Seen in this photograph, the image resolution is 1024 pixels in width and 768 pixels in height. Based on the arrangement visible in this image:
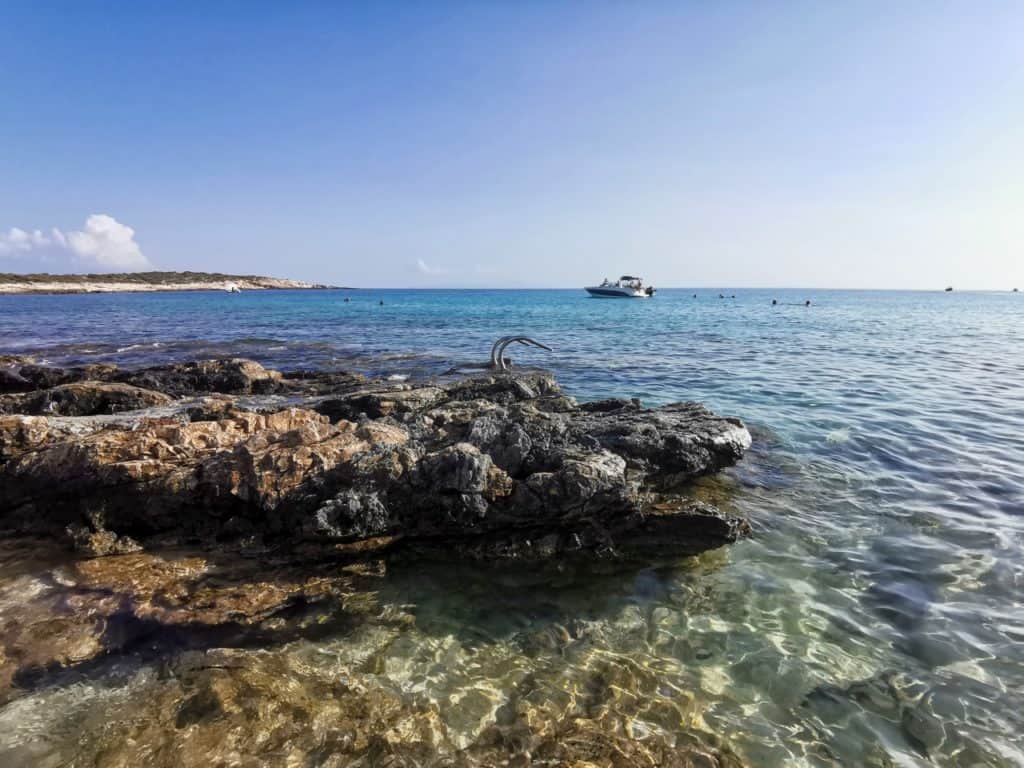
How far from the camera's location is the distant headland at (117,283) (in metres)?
112

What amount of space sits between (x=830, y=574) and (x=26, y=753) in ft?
25.9

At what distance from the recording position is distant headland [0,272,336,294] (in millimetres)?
111875

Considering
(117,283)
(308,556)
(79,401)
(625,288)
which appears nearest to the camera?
(308,556)

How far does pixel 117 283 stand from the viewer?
136 meters

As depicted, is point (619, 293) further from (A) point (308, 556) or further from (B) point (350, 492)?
(A) point (308, 556)

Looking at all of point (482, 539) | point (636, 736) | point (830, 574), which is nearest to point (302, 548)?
point (482, 539)

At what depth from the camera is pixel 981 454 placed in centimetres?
1033

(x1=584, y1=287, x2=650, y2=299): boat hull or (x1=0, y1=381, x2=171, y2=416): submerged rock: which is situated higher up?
(x1=584, y1=287, x2=650, y2=299): boat hull

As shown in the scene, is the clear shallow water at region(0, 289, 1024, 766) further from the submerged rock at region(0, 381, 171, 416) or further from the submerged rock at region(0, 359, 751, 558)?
the submerged rock at region(0, 381, 171, 416)

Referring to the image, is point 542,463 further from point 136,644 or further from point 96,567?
point 96,567

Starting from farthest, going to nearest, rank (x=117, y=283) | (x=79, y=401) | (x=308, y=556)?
(x=117, y=283), (x=79, y=401), (x=308, y=556)

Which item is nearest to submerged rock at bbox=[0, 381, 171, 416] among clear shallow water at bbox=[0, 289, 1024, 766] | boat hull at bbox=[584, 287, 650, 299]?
clear shallow water at bbox=[0, 289, 1024, 766]

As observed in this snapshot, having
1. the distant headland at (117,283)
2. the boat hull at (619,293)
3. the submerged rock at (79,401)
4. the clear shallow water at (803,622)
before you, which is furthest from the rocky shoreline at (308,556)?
the distant headland at (117,283)

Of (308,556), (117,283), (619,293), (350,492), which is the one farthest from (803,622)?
(117,283)
